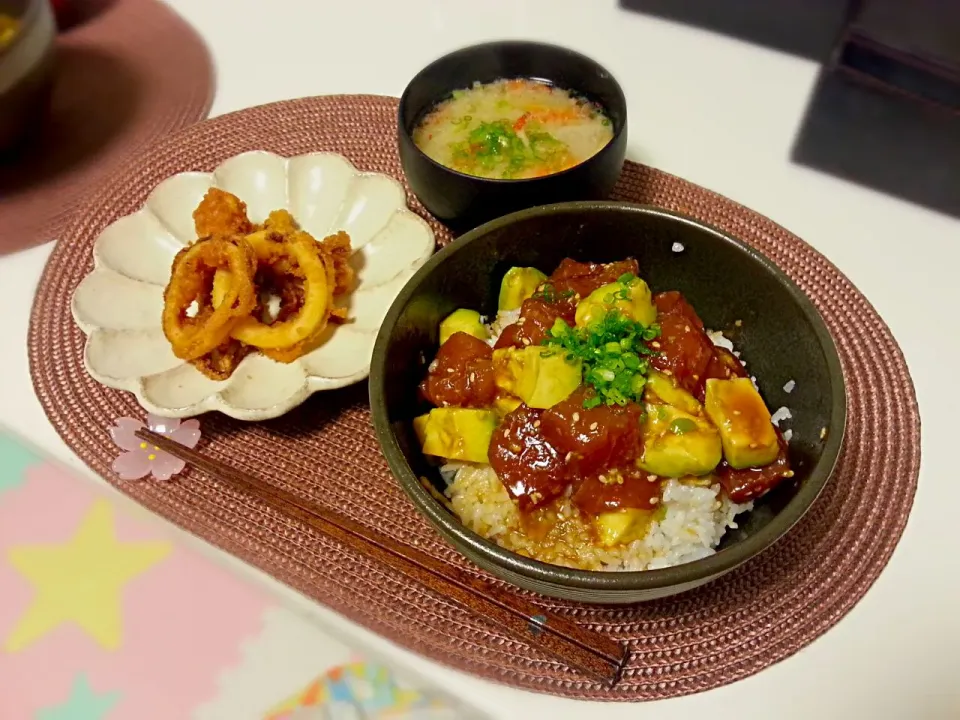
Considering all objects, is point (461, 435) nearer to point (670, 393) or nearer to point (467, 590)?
point (467, 590)

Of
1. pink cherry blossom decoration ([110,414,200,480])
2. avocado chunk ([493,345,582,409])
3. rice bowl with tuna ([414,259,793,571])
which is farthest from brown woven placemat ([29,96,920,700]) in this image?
avocado chunk ([493,345,582,409])

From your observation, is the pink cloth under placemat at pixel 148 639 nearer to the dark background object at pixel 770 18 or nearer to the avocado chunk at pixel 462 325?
the avocado chunk at pixel 462 325

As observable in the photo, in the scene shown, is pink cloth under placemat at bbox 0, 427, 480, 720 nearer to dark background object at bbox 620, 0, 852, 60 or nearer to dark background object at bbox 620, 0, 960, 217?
dark background object at bbox 620, 0, 960, 217

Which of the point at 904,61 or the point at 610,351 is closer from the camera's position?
the point at 610,351

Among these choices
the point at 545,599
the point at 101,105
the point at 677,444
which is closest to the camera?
the point at 677,444

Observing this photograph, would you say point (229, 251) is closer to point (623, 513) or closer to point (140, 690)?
point (140, 690)

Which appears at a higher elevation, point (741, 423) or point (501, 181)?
point (501, 181)

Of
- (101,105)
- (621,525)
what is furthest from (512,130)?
(101,105)
